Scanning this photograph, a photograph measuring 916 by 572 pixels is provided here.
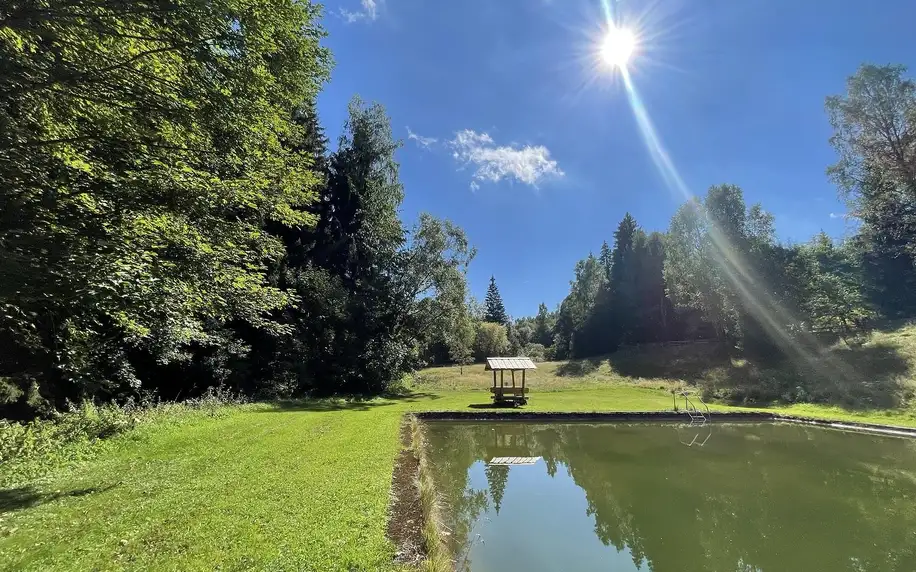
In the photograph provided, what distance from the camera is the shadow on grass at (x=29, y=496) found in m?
6.27

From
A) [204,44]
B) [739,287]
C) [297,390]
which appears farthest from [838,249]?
[204,44]

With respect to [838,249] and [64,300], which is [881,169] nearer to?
[838,249]

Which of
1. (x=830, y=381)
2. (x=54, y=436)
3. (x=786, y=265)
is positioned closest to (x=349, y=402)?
(x=54, y=436)

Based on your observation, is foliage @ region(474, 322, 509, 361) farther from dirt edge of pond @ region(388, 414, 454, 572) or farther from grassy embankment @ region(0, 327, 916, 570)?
dirt edge of pond @ region(388, 414, 454, 572)

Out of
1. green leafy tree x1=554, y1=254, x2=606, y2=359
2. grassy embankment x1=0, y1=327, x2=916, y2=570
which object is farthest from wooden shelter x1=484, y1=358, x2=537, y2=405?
green leafy tree x1=554, y1=254, x2=606, y2=359

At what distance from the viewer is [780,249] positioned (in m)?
34.0

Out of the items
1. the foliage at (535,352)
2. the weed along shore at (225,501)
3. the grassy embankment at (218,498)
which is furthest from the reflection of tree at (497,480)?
the foliage at (535,352)

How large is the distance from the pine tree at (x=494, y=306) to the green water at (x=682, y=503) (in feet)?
237

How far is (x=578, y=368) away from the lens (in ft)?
130

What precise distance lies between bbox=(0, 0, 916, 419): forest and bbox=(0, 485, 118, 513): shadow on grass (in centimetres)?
277

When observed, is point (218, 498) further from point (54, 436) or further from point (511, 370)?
point (511, 370)

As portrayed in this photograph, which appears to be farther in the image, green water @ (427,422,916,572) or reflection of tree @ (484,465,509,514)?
reflection of tree @ (484,465,509,514)

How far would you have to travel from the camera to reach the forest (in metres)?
5.31

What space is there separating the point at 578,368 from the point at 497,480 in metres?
30.8
